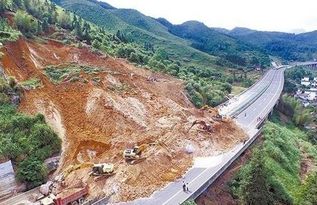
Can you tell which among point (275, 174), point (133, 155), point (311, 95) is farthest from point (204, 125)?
point (311, 95)

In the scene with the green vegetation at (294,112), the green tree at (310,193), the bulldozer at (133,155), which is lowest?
the green vegetation at (294,112)

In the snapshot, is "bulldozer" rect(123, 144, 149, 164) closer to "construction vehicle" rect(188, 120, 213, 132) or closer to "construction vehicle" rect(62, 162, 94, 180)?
"construction vehicle" rect(62, 162, 94, 180)

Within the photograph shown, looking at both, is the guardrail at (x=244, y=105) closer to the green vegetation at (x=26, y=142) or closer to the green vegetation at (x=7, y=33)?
the green vegetation at (x=26, y=142)

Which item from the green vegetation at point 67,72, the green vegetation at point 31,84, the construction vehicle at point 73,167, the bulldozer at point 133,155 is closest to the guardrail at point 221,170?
the bulldozer at point 133,155

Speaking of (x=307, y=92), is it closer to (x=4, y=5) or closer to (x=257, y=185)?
(x=4, y=5)

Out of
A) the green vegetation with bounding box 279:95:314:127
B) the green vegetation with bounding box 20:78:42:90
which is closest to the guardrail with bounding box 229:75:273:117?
the green vegetation with bounding box 279:95:314:127
